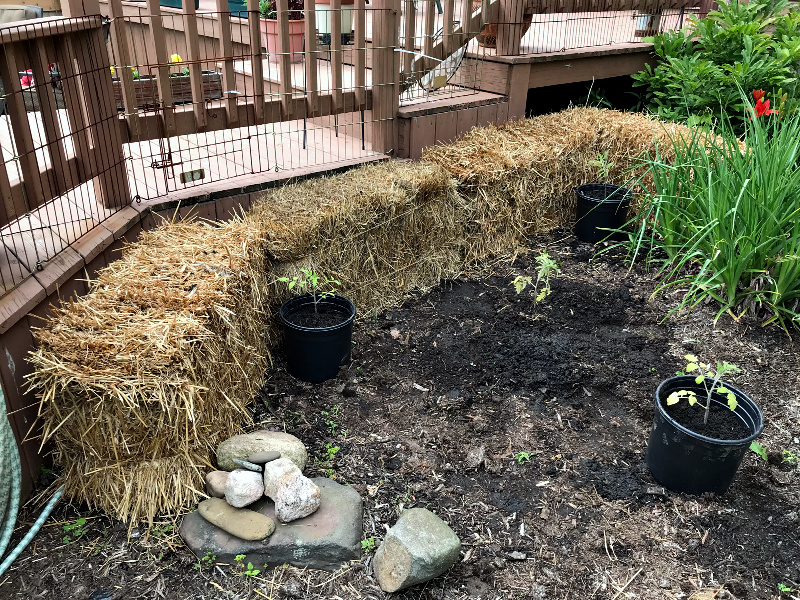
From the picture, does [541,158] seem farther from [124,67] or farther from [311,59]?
[124,67]

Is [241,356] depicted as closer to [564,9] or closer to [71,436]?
[71,436]

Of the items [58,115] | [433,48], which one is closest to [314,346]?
[58,115]

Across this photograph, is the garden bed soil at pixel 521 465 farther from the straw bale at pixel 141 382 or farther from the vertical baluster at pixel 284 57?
the vertical baluster at pixel 284 57

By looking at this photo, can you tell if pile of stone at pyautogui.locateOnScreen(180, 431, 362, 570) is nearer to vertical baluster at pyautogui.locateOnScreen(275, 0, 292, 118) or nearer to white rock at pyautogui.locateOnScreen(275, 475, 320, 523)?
white rock at pyautogui.locateOnScreen(275, 475, 320, 523)

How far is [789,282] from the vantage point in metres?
3.55

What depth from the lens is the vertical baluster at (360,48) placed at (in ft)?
14.5

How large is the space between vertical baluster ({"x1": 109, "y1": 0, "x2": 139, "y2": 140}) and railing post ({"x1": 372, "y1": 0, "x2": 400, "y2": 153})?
174 centimetres

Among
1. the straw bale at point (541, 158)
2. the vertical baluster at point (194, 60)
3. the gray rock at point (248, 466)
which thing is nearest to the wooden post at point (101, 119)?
the vertical baluster at point (194, 60)

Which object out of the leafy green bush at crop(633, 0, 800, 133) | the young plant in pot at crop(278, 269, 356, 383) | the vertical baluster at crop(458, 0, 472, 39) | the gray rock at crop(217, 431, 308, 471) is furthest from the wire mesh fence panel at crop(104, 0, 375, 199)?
the leafy green bush at crop(633, 0, 800, 133)

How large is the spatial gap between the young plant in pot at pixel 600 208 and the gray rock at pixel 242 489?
3630 mm

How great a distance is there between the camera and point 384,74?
4.69m

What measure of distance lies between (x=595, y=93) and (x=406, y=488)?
6.03 meters

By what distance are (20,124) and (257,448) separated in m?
1.75

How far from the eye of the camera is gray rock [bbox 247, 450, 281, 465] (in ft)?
8.67
